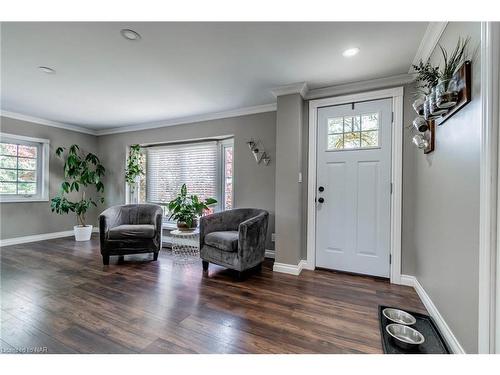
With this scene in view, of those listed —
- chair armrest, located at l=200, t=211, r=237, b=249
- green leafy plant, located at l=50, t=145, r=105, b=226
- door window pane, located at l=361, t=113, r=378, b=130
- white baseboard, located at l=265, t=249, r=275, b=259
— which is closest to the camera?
door window pane, located at l=361, t=113, r=378, b=130

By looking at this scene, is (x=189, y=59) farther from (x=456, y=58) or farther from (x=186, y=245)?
(x=186, y=245)

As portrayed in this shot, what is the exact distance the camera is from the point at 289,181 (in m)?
2.78

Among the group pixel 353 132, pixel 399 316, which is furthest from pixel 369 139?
pixel 399 316

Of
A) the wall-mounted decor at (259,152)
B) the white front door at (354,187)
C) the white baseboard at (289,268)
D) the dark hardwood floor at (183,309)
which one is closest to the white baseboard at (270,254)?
the dark hardwood floor at (183,309)

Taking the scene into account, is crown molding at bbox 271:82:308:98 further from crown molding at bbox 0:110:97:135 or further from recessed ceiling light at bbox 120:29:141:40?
crown molding at bbox 0:110:97:135

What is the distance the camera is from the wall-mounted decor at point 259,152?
336cm

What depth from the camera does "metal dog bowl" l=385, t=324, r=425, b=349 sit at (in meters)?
1.39

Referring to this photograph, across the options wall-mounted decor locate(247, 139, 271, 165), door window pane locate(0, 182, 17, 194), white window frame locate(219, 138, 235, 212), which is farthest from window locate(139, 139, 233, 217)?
door window pane locate(0, 182, 17, 194)

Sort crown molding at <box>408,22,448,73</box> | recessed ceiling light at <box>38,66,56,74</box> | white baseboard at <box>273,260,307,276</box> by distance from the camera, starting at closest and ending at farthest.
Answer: crown molding at <box>408,22,448,73</box> → recessed ceiling light at <box>38,66,56,74</box> → white baseboard at <box>273,260,307,276</box>

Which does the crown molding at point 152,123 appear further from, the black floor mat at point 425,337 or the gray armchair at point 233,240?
the black floor mat at point 425,337

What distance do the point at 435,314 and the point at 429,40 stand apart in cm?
218

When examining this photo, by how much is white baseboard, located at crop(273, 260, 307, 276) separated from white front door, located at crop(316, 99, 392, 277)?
0.28 meters

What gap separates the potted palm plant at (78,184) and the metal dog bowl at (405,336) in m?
4.93
